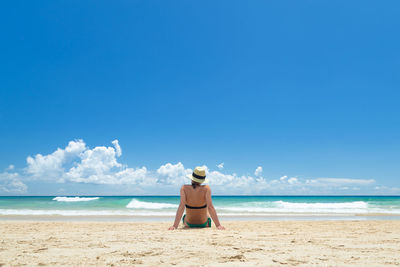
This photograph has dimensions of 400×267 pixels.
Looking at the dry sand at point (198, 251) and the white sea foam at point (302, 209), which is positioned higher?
the dry sand at point (198, 251)

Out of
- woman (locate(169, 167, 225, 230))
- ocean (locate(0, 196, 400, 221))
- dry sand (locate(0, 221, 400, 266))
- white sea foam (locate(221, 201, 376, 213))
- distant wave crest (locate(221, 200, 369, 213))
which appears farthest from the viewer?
distant wave crest (locate(221, 200, 369, 213))

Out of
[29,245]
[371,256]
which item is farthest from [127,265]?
[371,256]

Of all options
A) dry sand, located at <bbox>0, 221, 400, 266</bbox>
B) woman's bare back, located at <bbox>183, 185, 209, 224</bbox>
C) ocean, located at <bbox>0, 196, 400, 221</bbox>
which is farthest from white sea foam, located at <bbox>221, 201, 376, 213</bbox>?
dry sand, located at <bbox>0, 221, 400, 266</bbox>

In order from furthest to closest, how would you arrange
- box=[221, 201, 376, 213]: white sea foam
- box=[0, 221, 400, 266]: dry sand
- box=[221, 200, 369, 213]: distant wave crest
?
box=[221, 200, 369, 213]: distant wave crest < box=[221, 201, 376, 213]: white sea foam < box=[0, 221, 400, 266]: dry sand

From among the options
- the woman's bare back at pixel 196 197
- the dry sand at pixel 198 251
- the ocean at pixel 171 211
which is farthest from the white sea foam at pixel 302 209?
the dry sand at pixel 198 251

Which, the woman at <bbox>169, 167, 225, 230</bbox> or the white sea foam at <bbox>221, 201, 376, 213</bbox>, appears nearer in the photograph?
the woman at <bbox>169, 167, 225, 230</bbox>

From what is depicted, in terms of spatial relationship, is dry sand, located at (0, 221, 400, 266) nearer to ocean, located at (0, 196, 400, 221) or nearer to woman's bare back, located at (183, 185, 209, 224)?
woman's bare back, located at (183, 185, 209, 224)

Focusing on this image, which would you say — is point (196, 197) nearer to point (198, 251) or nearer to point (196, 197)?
point (196, 197)

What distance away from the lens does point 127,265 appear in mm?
3170

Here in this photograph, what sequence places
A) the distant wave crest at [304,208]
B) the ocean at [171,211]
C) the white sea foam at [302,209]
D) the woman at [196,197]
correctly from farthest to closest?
the distant wave crest at [304,208], the white sea foam at [302,209], the ocean at [171,211], the woman at [196,197]

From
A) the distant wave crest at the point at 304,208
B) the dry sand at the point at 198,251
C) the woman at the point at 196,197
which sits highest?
the woman at the point at 196,197

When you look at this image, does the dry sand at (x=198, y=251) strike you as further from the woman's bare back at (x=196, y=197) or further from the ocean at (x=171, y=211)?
the ocean at (x=171, y=211)

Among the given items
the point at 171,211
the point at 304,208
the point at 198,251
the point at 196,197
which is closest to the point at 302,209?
the point at 304,208

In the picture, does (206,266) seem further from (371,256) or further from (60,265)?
(371,256)
